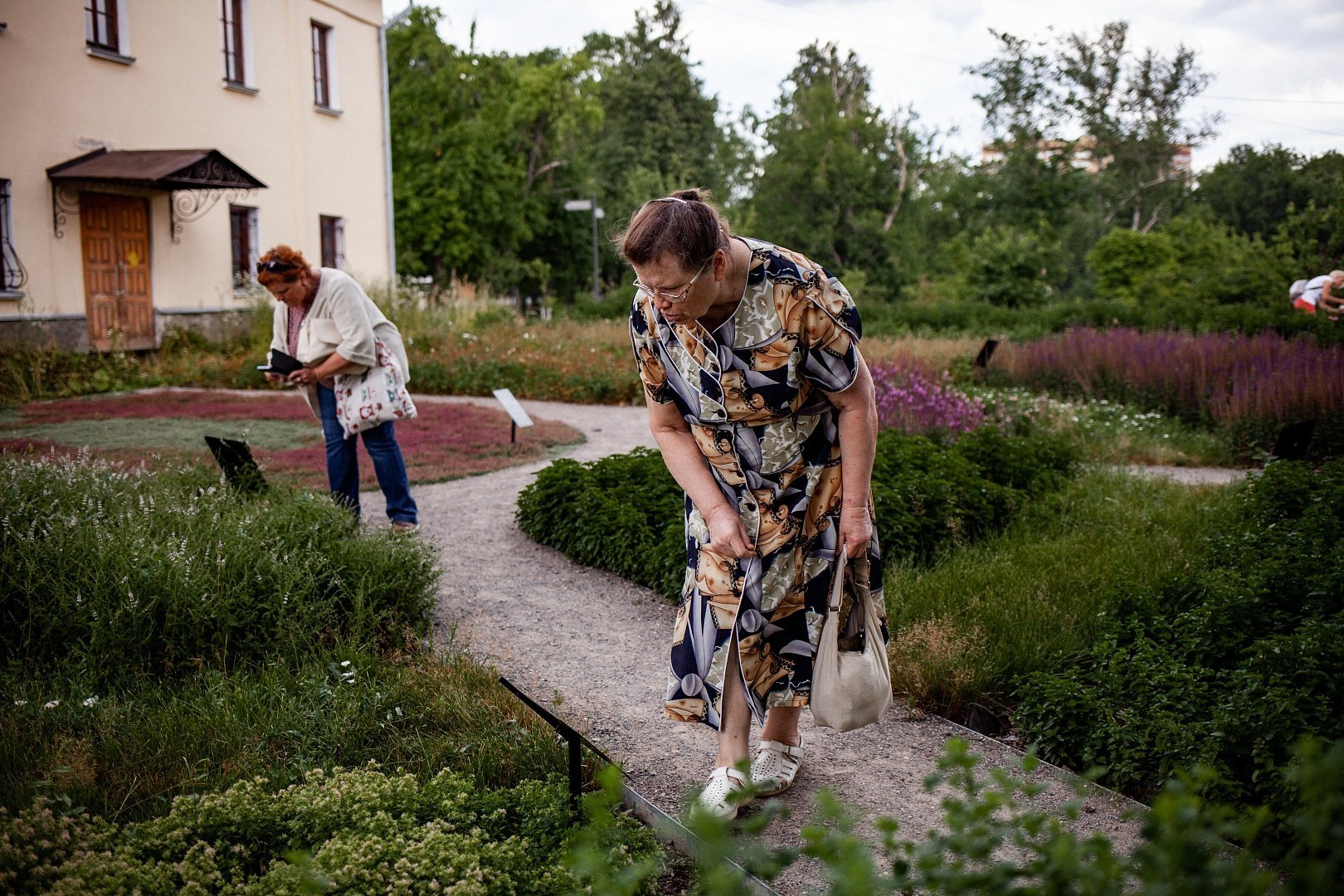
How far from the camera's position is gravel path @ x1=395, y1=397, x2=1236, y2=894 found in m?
3.37

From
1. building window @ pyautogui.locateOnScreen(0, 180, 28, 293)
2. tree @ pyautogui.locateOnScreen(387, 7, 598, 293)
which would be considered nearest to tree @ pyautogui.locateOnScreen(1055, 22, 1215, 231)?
tree @ pyautogui.locateOnScreen(387, 7, 598, 293)

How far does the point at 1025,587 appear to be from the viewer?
488 cm

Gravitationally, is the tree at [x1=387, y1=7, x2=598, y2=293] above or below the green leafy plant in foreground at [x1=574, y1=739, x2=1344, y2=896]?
above

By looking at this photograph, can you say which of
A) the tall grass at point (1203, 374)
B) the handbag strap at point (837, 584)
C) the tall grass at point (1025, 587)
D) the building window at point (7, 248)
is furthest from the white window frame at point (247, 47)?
the handbag strap at point (837, 584)

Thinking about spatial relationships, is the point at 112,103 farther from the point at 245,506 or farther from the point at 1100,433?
the point at 1100,433

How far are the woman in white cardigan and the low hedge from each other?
3.20 feet

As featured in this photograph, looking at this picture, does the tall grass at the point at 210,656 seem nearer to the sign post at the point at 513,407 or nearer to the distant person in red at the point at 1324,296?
the sign post at the point at 513,407

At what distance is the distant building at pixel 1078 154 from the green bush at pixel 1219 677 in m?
37.4

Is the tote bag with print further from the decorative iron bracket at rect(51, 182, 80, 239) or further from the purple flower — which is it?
the decorative iron bracket at rect(51, 182, 80, 239)

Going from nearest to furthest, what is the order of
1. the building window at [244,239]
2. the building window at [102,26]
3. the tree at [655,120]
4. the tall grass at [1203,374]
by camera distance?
the tall grass at [1203,374]
the building window at [102,26]
the building window at [244,239]
the tree at [655,120]

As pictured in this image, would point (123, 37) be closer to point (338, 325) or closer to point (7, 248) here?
point (7, 248)

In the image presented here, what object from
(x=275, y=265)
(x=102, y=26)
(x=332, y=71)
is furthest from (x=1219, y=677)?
(x=332, y=71)

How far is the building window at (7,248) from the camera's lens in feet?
49.5

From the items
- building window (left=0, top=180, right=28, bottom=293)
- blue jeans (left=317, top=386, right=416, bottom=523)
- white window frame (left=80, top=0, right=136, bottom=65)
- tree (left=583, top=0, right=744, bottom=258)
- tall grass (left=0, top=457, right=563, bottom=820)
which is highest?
tree (left=583, top=0, right=744, bottom=258)
